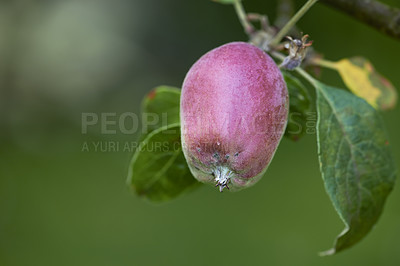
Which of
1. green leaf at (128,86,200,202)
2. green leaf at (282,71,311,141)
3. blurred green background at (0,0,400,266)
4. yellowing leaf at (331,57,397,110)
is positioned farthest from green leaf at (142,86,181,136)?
blurred green background at (0,0,400,266)

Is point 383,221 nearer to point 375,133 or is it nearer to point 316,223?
point 316,223

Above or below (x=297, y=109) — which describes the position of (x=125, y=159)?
below

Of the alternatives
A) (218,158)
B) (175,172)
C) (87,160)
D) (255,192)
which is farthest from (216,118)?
(87,160)

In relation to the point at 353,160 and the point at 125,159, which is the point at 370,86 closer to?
the point at 353,160

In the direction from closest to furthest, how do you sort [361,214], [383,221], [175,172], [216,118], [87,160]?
[216,118], [361,214], [175,172], [383,221], [87,160]

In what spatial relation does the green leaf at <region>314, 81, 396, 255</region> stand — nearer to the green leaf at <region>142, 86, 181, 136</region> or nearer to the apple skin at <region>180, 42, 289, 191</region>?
the apple skin at <region>180, 42, 289, 191</region>

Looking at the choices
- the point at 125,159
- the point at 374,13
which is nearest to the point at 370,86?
the point at 374,13

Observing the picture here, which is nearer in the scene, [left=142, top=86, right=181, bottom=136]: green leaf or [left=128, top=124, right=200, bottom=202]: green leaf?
[left=128, top=124, right=200, bottom=202]: green leaf
